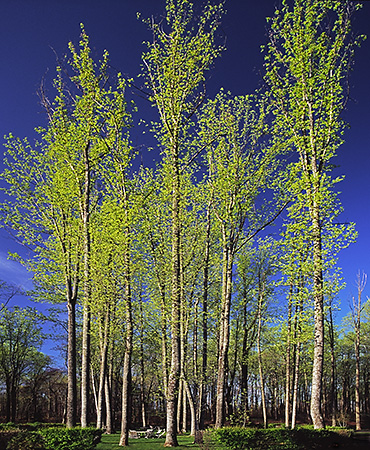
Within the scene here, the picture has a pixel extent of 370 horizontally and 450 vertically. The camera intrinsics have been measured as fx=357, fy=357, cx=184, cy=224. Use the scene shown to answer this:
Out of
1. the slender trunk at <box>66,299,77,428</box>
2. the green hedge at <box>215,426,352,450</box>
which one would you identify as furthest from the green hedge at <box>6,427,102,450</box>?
the green hedge at <box>215,426,352,450</box>

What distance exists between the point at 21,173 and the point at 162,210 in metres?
6.68

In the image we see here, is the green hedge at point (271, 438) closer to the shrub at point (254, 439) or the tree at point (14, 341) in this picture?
the shrub at point (254, 439)

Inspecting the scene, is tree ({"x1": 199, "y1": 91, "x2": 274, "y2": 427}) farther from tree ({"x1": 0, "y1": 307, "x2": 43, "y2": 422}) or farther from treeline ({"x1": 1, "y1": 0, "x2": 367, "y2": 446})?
tree ({"x1": 0, "y1": 307, "x2": 43, "y2": 422})

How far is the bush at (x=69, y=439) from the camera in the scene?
10070 mm

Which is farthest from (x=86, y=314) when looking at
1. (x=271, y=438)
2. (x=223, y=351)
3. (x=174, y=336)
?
(x=271, y=438)

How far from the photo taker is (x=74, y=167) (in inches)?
593

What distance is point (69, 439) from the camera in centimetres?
1016

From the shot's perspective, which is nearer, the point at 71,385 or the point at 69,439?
the point at 69,439

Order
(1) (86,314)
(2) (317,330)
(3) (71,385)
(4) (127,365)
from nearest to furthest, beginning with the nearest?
(2) (317,330)
(3) (71,385)
(4) (127,365)
(1) (86,314)

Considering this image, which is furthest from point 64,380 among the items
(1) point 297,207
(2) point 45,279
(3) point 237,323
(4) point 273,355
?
(1) point 297,207

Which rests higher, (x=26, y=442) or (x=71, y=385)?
(x=71, y=385)

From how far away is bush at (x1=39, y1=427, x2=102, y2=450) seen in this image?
1007cm

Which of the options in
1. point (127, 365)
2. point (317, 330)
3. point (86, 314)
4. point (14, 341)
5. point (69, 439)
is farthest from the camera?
point (14, 341)

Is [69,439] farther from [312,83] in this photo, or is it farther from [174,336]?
[312,83]
